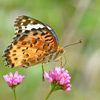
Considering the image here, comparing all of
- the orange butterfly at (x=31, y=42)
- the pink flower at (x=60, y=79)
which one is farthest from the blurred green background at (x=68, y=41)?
the orange butterfly at (x=31, y=42)

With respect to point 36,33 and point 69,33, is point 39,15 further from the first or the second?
point 36,33

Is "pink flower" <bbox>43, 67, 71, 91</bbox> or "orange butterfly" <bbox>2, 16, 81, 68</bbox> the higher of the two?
"orange butterfly" <bbox>2, 16, 81, 68</bbox>

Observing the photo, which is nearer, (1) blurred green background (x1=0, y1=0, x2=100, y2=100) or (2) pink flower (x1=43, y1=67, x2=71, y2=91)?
(2) pink flower (x1=43, y1=67, x2=71, y2=91)

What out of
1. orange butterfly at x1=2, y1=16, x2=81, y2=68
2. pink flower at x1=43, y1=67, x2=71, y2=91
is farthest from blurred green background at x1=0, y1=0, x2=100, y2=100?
orange butterfly at x1=2, y1=16, x2=81, y2=68

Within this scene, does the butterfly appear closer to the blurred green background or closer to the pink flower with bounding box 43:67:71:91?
the pink flower with bounding box 43:67:71:91

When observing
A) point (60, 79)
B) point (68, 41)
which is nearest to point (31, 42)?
point (60, 79)

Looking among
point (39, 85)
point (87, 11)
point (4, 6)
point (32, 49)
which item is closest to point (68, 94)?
point (39, 85)

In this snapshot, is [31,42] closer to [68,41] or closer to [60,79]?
[60,79]
